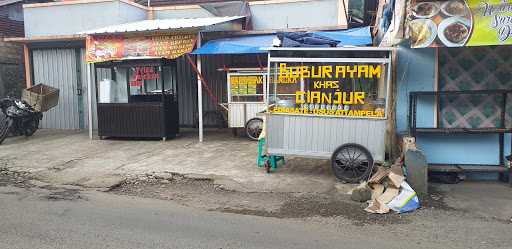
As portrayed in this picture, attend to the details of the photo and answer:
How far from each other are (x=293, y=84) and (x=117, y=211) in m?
3.57

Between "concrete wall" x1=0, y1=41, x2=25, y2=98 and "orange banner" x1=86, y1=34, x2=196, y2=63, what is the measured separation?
193 inches

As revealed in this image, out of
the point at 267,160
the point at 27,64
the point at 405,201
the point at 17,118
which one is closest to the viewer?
the point at 405,201

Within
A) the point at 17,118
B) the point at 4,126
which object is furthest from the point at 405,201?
the point at 17,118

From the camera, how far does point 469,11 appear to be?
21.9 ft

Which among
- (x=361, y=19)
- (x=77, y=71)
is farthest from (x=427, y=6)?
(x=77, y=71)

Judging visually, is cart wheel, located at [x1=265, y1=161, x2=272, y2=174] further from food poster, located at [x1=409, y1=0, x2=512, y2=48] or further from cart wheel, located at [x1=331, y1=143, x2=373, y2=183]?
food poster, located at [x1=409, y1=0, x2=512, y2=48]

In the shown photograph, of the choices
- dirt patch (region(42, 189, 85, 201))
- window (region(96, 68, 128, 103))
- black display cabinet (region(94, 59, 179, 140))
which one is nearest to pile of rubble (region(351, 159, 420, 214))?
dirt patch (region(42, 189, 85, 201))

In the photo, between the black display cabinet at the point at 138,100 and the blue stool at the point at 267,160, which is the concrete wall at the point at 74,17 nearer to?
the black display cabinet at the point at 138,100

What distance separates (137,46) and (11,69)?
20.9 feet

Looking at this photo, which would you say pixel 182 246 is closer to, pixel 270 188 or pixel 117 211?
pixel 117 211

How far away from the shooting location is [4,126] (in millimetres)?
12094

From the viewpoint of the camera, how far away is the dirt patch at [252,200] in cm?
606

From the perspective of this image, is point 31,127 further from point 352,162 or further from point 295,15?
point 352,162

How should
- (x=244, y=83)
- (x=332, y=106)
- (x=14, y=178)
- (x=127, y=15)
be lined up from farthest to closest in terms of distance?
1. (x=127, y=15)
2. (x=244, y=83)
3. (x=14, y=178)
4. (x=332, y=106)
